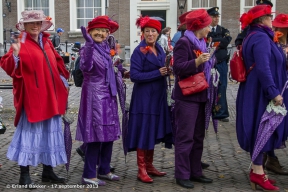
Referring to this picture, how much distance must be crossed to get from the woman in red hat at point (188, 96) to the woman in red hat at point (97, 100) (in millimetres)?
685

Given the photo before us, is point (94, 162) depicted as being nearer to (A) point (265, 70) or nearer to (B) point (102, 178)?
(B) point (102, 178)

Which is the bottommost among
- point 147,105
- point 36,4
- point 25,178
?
point 25,178

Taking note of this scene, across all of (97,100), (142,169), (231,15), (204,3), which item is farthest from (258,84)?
(204,3)

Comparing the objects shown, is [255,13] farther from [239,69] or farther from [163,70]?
[163,70]

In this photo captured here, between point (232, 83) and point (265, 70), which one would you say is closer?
point (265, 70)

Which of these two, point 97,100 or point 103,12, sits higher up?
point 103,12

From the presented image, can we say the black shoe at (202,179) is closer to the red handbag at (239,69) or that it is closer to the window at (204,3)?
the red handbag at (239,69)

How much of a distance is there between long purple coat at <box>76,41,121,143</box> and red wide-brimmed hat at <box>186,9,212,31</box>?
982 mm

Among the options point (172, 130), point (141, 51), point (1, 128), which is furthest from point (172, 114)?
point (1, 128)

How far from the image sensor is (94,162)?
5.91 m

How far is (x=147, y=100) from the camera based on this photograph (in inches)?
240

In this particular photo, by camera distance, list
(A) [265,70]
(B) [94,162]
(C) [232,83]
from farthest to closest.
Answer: (C) [232,83] < (B) [94,162] < (A) [265,70]

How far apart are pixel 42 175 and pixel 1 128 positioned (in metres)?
0.68

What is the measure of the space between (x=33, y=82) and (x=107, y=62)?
796 mm
